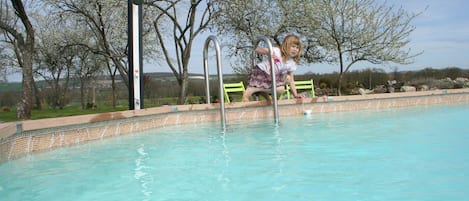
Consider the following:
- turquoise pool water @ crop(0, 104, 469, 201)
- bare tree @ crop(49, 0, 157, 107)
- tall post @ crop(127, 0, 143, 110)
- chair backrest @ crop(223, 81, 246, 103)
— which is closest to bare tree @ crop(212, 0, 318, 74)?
bare tree @ crop(49, 0, 157, 107)

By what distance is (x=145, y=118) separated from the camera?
5355 mm

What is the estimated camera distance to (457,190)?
6.72ft

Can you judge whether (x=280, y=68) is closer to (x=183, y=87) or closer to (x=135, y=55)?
(x=135, y=55)

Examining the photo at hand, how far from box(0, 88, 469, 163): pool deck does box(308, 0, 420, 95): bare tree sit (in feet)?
21.2

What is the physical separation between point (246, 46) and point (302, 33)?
90.3 inches

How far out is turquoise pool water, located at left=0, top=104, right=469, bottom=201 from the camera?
211cm

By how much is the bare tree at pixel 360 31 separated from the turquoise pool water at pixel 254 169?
41.9ft

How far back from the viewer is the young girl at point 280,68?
6184mm

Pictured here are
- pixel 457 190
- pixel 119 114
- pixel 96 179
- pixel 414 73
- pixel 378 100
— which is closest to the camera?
pixel 457 190

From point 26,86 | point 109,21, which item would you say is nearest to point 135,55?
point 26,86

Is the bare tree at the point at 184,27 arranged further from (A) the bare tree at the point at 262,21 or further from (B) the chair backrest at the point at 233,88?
(B) the chair backrest at the point at 233,88

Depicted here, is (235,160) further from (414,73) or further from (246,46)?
(414,73)

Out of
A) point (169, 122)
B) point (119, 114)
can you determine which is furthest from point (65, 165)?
point (169, 122)

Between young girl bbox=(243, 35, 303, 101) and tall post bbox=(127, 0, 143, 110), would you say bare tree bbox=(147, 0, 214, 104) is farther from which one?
tall post bbox=(127, 0, 143, 110)
